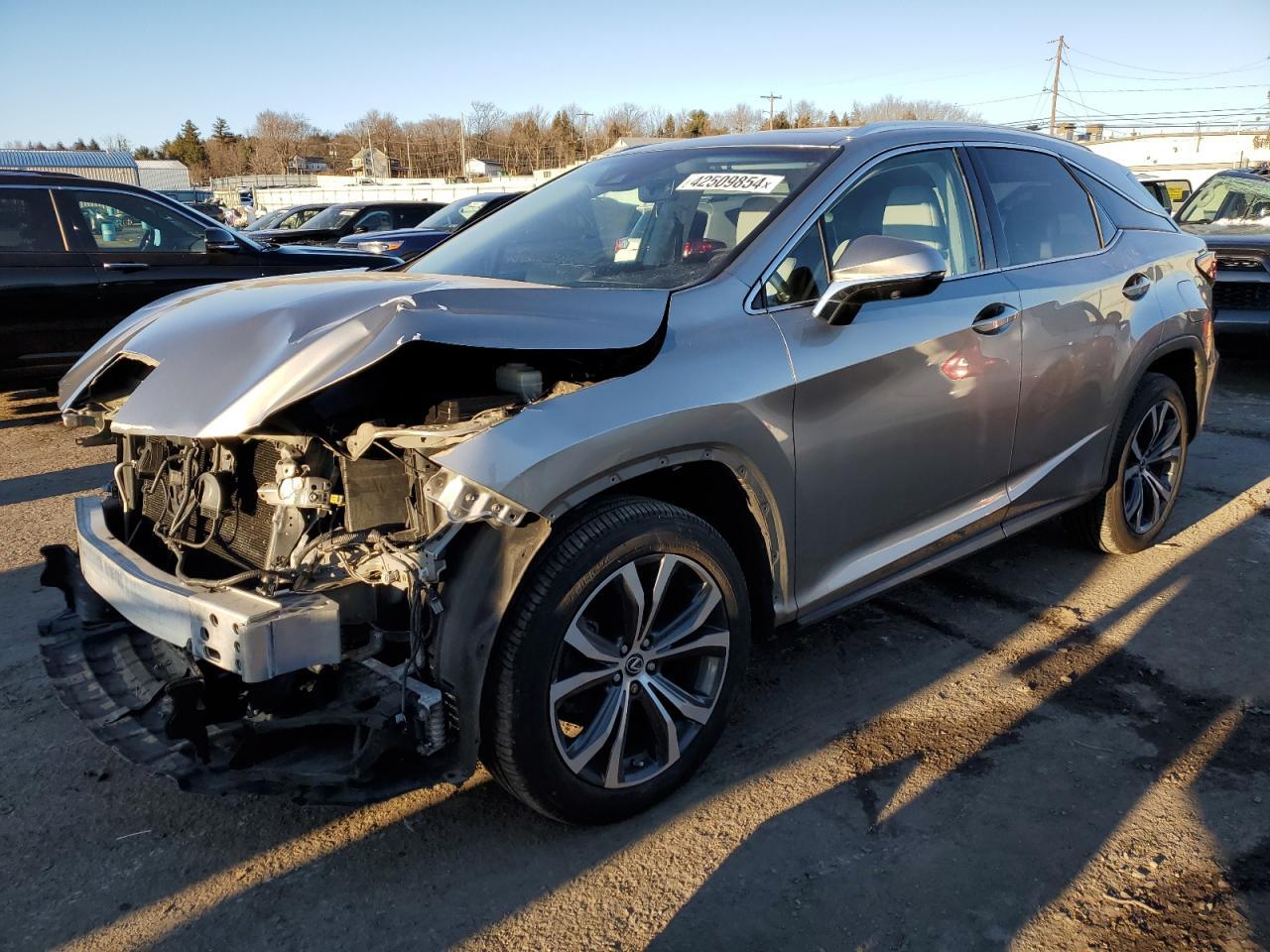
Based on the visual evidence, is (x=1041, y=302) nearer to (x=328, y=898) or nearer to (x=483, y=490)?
(x=483, y=490)

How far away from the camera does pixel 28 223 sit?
6988 mm

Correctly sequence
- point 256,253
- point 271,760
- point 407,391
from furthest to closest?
point 256,253 < point 407,391 < point 271,760

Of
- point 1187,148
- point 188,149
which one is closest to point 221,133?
point 188,149

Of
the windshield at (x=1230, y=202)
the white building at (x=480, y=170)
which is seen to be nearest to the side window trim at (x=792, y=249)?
the windshield at (x=1230, y=202)

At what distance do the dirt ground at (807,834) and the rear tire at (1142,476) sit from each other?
31.8 inches

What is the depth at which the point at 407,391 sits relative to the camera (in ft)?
8.41

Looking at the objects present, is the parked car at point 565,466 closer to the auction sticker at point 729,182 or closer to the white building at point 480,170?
the auction sticker at point 729,182

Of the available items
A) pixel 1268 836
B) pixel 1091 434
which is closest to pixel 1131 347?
pixel 1091 434

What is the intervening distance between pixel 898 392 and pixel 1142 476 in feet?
7.19

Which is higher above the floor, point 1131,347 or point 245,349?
point 245,349

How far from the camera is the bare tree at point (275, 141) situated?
325 feet

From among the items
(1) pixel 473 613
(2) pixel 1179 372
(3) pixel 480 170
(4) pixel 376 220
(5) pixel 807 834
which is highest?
(3) pixel 480 170

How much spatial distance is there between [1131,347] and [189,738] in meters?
3.83

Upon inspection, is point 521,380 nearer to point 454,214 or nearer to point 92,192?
point 92,192
